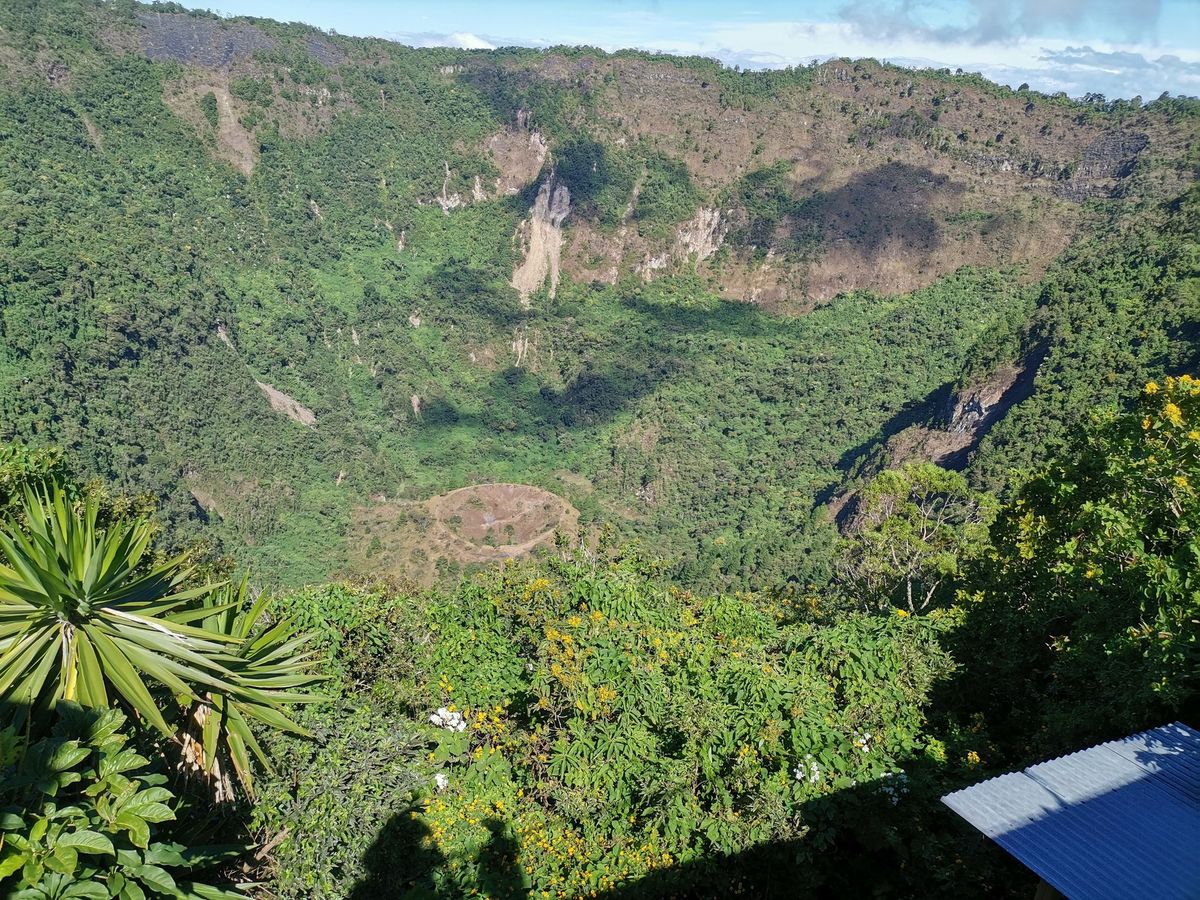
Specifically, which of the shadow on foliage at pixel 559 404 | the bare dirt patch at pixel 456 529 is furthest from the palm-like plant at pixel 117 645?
the shadow on foliage at pixel 559 404

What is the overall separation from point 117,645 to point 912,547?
18407 millimetres

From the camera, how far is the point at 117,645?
5309mm

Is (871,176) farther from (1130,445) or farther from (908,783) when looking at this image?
(908,783)

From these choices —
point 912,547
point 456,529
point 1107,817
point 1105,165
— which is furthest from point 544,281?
point 1107,817

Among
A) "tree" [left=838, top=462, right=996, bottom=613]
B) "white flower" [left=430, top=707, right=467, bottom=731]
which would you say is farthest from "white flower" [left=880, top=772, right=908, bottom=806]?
"tree" [left=838, top=462, right=996, bottom=613]

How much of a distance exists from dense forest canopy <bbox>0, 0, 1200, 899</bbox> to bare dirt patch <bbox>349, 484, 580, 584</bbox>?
0.37m

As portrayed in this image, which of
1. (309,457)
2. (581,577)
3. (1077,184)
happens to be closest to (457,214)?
(309,457)

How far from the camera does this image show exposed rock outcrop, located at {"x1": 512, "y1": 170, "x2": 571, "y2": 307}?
81000mm

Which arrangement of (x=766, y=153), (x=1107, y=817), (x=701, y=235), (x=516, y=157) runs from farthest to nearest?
(x=516, y=157) → (x=766, y=153) → (x=701, y=235) → (x=1107, y=817)

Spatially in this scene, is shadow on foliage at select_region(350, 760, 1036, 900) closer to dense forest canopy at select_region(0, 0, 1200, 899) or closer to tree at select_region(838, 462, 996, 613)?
dense forest canopy at select_region(0, 0, 1200, 899)

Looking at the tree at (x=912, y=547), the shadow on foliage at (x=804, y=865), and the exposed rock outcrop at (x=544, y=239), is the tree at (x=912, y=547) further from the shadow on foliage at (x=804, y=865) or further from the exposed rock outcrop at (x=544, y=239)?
the exposed rock outcrop at (x=544, y=239)

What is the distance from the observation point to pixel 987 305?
63.1 metres

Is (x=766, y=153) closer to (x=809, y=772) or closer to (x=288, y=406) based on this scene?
(x=288, y=406)

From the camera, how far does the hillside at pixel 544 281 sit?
45281 millimetres
